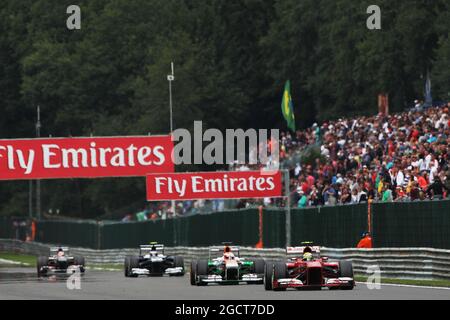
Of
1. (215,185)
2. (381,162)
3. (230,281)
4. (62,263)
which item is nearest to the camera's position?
(230,281)

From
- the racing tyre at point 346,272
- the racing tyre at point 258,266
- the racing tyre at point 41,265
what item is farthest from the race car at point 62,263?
the racing tyre at point 346,272

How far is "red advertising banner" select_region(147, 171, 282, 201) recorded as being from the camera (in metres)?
48.9

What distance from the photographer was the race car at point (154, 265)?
37219 mm

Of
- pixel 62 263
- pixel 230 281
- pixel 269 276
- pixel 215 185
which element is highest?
pixel 215 185

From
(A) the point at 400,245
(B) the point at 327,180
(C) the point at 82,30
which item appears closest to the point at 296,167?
(B) the point at 327,180

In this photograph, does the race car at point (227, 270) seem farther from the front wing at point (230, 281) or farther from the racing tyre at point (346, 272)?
the racing tyre at point (346, 272)

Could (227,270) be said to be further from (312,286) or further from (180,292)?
(312,286)

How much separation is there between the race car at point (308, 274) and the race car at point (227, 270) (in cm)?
300

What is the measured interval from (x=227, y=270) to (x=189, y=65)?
57.3 m

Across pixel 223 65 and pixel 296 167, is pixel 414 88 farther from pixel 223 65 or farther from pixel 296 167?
pixel 223 65

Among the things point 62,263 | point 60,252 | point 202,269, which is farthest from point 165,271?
point 202,269

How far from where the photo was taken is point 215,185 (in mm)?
50000

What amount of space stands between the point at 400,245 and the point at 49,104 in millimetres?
74960

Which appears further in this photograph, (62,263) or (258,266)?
(62,263)
